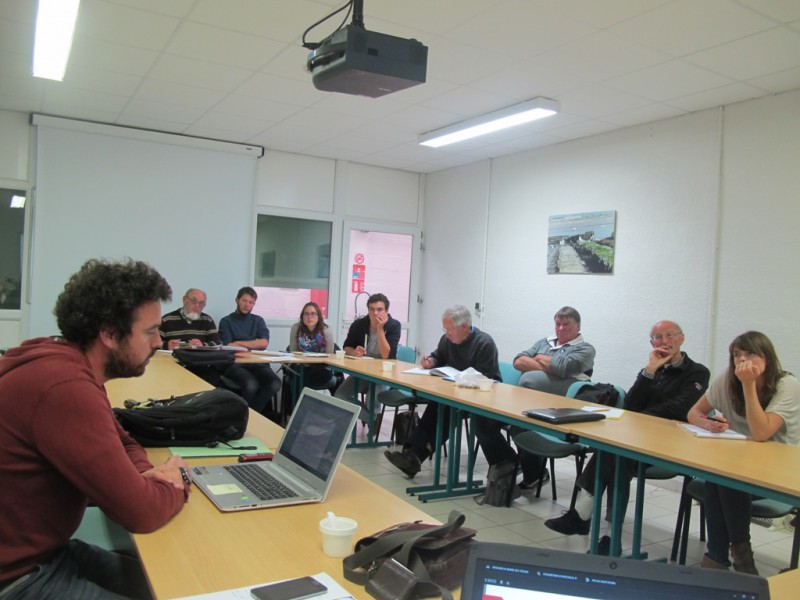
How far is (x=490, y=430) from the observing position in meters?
4.21

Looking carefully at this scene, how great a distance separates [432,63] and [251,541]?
3.29m

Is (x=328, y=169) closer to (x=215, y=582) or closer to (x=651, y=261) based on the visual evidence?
(x=651, y=261)

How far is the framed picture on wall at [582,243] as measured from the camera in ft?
17.6

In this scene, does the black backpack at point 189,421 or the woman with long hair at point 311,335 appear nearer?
the black backpack at point 189,421

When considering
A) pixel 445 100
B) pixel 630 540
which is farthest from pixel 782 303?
pixel 445 100

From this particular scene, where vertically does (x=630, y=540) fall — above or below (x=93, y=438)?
below

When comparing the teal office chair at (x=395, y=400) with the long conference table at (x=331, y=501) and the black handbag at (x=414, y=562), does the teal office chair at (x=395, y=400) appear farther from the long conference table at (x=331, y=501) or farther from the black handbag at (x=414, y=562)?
the black handbag at (x=414, y=562)

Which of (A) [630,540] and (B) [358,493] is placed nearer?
(B) [358,493]

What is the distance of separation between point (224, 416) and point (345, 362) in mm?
3027

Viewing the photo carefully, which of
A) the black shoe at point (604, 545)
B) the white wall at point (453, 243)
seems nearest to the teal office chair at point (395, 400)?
the white wall at point (453, 243)

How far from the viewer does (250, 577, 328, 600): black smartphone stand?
120 cm

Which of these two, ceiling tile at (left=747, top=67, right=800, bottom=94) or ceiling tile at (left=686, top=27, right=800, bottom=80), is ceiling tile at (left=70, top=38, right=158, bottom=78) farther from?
ceiling tile at (left=747, top=67, right=800, bottom=94)

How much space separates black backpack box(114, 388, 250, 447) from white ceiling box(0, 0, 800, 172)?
2.13 meters

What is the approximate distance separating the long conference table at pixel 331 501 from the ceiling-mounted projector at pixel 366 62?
1477mm
